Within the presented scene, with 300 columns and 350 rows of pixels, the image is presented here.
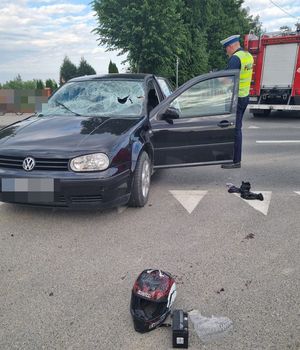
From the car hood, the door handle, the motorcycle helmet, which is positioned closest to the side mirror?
the car hood

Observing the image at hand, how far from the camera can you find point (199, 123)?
5.24 meters

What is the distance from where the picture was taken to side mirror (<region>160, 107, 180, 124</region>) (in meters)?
5.05

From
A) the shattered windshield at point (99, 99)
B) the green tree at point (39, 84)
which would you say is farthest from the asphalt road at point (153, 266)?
the green tree at point (39, 84)

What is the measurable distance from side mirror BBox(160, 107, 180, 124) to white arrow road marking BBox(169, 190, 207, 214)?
1.02 m

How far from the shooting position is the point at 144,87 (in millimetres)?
5359

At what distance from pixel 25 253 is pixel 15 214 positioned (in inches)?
39.9

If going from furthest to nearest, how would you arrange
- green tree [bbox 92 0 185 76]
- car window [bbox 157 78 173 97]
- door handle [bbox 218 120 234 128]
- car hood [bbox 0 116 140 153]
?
green tree [bbox 92 0 185 76] < car window [bbox 157 78 173 97] < door handle [bbox 218 120 234 128] < car hood [bbox 0 116 140 153]

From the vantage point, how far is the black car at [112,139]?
3836 mm

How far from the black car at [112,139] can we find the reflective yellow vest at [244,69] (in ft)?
2.49

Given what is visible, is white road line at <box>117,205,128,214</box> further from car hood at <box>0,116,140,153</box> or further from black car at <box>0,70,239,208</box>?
car hood at <box>0,116,140,153</box>

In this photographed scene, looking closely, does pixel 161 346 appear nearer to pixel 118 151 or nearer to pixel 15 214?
pixel 118 151

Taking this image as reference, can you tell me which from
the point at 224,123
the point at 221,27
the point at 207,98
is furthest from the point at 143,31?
the point at 221,27

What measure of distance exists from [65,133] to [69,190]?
73 cm

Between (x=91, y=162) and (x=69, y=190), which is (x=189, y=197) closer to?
(x=91, y=162)
